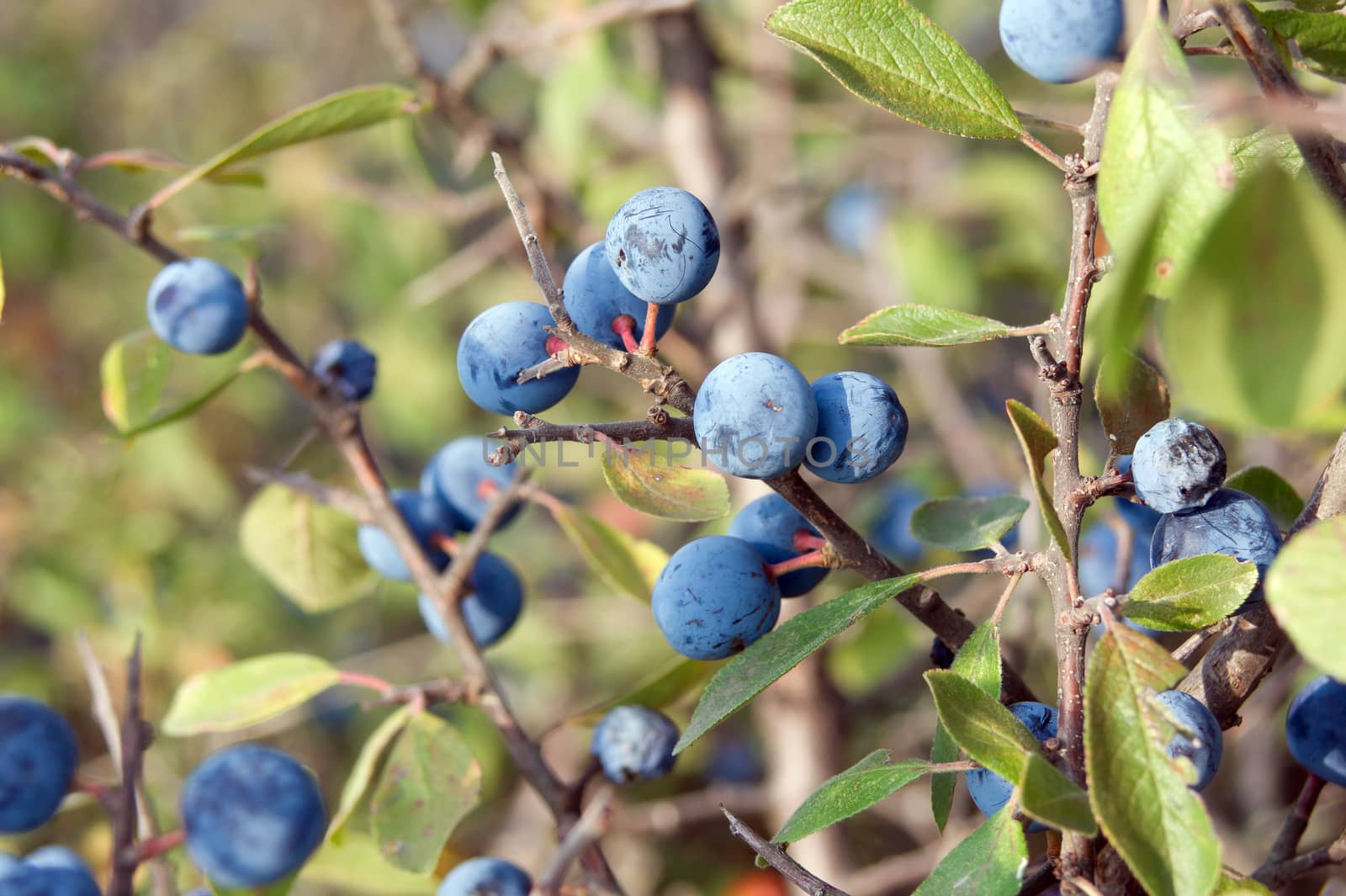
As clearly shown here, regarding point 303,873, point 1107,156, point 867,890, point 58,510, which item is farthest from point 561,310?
point 58,510

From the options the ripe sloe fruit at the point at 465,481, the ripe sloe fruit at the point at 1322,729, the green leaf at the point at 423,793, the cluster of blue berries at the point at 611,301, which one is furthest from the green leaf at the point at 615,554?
the ripe sloe fruit at the point at 1322,729

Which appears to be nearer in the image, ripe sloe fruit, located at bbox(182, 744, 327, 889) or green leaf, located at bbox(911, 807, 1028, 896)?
green leaf, located at bbox(911, 807, 1028, 896)

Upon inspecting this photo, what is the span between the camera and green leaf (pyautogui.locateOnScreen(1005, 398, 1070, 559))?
2.04ft

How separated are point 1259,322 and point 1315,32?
403 millimetres

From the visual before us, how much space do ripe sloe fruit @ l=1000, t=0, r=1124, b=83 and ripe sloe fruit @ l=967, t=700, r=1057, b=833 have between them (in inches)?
15.9

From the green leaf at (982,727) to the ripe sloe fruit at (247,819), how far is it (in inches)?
21.4

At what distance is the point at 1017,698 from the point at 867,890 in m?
0.78

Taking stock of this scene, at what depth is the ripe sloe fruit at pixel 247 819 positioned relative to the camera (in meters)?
0.88

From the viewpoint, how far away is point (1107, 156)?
584 millimetres

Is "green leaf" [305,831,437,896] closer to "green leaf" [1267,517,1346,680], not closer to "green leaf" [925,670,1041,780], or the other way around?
"green leaf" [925,670,1041,780]

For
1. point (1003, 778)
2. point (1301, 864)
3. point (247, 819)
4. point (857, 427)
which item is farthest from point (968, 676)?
point (247, 819)

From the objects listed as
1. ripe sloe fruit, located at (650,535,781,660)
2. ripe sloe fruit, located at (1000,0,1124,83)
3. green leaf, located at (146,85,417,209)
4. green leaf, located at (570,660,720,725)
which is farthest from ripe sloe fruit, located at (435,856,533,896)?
ripe sloe fruit, located at (1000,0,1124,83)

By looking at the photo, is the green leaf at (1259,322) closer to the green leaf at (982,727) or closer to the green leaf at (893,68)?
the green leaf at (982,727)

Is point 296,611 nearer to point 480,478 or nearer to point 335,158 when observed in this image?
point 335,158
